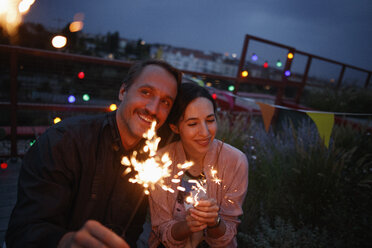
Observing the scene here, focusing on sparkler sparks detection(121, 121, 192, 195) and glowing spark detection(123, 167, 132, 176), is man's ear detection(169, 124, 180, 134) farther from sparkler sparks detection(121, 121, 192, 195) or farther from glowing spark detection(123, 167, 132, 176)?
glowing spark detection(123, 167, 132, 176)

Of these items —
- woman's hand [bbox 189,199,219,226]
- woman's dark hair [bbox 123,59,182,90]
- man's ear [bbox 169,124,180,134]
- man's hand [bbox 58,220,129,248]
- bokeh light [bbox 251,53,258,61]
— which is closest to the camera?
man's hand [bbox 58,220,129,248]

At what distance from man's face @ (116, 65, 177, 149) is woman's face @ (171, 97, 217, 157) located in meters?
0.21

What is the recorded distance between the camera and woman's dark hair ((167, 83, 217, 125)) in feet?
7.40

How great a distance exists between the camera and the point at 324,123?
380 cm

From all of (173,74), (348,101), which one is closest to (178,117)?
(173,74)

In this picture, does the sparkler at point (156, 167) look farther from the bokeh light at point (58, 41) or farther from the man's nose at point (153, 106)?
the bokeh light at point (58, 41)

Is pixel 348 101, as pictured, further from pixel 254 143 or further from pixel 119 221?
pixel 119 221

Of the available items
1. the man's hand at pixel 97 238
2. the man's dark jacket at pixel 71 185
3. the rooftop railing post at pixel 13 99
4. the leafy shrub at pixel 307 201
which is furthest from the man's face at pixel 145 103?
the rooftop railing post at pixel 13 99

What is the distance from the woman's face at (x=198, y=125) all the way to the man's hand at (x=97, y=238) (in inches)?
50.8

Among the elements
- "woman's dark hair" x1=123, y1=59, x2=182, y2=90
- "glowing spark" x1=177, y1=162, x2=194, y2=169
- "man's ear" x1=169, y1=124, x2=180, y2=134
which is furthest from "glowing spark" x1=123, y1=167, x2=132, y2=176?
"woman's dark hair" x1=123, y1=59, x2=182, y2=90

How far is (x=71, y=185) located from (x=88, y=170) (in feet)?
0.59

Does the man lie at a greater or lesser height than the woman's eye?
lesser

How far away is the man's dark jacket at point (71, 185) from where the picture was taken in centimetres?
156

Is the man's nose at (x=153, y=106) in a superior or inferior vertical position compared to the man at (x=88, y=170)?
superior
